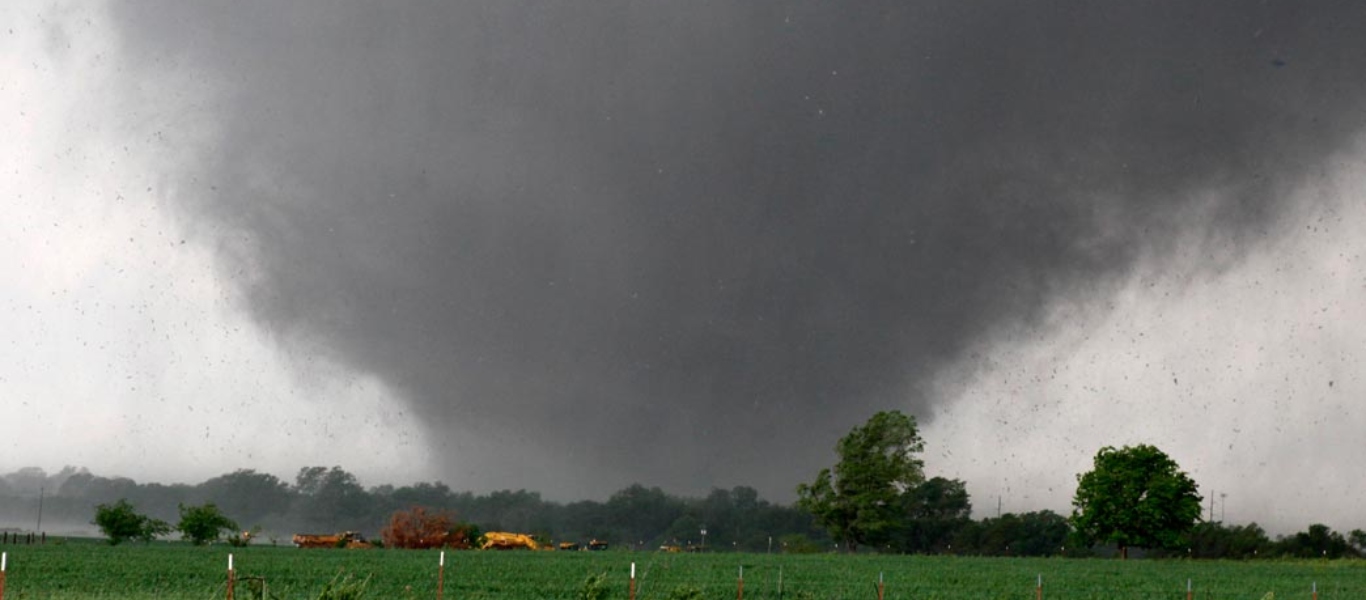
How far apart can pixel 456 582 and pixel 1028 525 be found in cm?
12802

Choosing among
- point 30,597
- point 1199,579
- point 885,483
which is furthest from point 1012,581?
point 885,483

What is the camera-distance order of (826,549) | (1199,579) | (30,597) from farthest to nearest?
1. (826,549)
2. (1199,579)
3. (30,597)

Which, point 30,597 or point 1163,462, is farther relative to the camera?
point 1163,462

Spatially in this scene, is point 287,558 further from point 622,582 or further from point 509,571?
point 622,582

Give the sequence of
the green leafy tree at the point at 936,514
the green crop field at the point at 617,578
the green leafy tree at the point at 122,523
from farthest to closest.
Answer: the green leafy tree at the point at 936,514
the green leafy tree at the point at 122,523
the green crop field at the point at 617,578

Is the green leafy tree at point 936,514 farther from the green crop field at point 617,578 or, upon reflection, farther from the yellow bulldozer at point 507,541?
the green crop field at point 617,578

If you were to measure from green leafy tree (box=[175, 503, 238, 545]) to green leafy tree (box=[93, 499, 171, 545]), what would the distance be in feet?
8.85

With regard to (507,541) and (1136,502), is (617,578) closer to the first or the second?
(507,541)

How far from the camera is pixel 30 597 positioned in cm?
3131

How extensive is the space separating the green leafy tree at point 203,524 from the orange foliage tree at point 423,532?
1408 cm

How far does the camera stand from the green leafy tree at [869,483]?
109 m

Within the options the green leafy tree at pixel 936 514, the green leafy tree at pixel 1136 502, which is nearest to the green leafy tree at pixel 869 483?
the green leafy tree at pixel 1136 502

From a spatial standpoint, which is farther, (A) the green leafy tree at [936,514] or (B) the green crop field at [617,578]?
(A) the green leafy tree at [936,514]

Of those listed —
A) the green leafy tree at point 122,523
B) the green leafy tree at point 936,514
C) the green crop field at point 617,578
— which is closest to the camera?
the green crop field at point 617,578
